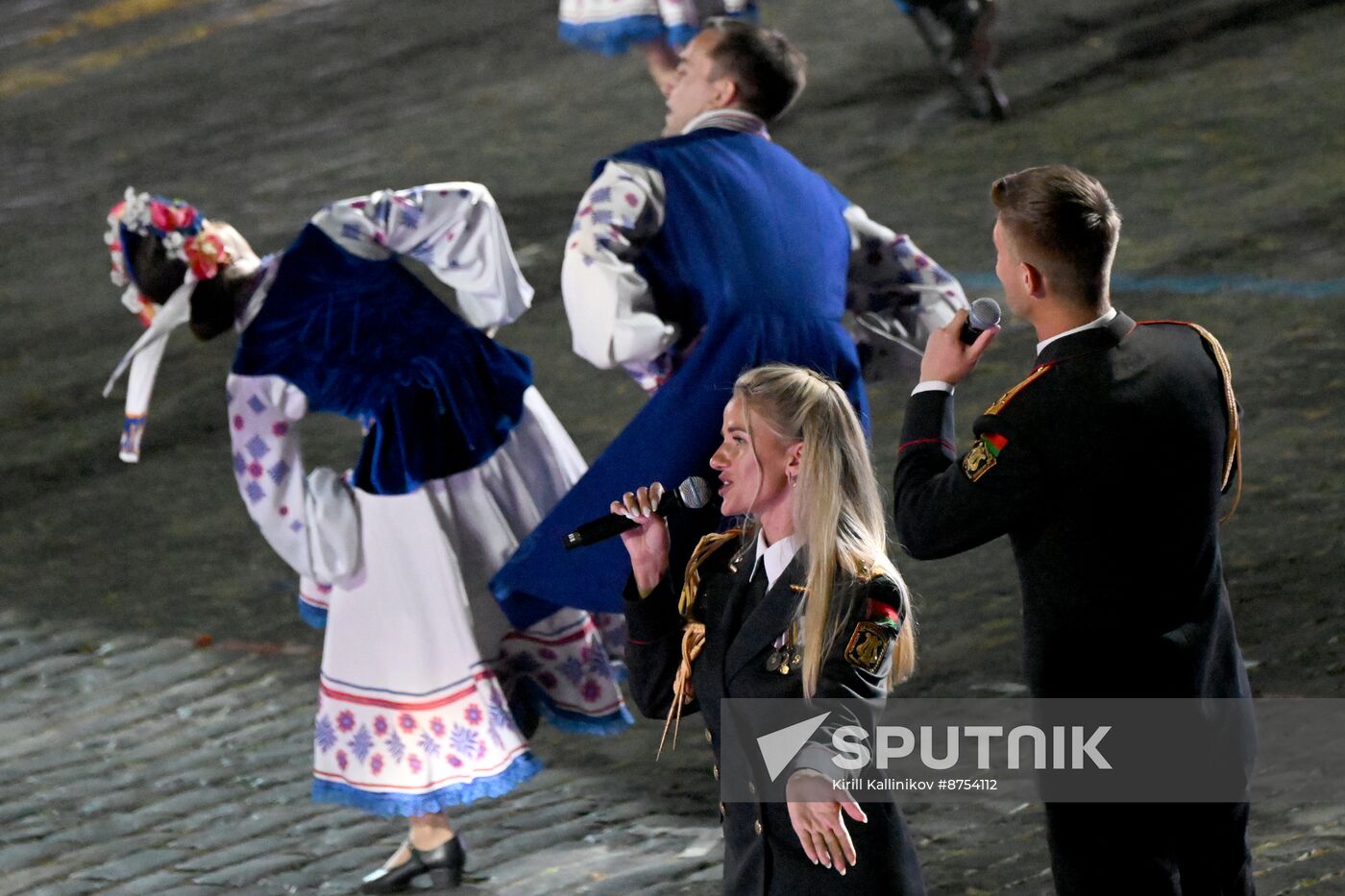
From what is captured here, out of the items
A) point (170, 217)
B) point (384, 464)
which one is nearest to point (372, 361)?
point (384, 464)

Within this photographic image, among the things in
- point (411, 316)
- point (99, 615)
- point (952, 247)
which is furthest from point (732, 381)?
point (952, 247)

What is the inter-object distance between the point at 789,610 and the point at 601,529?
1.28ft

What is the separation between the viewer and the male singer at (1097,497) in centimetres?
322

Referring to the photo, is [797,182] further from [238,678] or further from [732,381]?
[238,678]

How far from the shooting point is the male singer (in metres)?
3.22

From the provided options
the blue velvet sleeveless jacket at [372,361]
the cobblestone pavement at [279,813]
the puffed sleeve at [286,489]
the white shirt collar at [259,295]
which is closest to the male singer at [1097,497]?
the cobblestone pavement at [279,813]

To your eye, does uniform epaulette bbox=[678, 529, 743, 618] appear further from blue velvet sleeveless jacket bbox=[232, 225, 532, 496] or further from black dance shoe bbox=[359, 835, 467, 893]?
black dance shoe bbox=[359, 835, 467, 893]

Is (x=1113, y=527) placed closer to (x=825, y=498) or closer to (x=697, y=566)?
(x=825, y=498)

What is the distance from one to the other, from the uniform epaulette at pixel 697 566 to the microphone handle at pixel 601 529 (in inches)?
4.7

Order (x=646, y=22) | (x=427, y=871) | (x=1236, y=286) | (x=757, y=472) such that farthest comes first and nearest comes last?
(x=646, y=22) → (x=1236, y=286) → (x=427, y=871) → (x=757, y=472)

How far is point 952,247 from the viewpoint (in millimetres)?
9039

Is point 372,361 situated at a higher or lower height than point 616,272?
lower

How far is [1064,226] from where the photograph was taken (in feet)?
10.6

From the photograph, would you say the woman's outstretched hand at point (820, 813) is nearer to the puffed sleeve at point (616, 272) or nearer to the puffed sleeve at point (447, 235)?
the puffed sleeve at point (616, 272)
